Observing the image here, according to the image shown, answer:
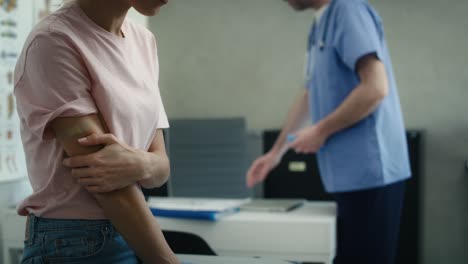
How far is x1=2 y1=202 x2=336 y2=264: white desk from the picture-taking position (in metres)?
1.74

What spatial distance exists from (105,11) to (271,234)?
101 cm

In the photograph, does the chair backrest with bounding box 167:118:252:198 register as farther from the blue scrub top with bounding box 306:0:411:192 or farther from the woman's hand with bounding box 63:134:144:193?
the woman's hand with bounding box 63:134:144:193

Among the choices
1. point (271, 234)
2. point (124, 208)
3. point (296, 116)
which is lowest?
point (271, 234)

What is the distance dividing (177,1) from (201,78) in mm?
477

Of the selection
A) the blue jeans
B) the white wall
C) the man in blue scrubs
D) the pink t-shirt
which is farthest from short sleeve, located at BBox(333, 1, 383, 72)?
the white wall

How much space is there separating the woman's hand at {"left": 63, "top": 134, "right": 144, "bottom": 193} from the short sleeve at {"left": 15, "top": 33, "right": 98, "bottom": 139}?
5 centimetres

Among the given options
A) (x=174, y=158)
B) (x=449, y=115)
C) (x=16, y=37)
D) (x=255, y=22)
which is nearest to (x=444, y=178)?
(x=449, y=115)

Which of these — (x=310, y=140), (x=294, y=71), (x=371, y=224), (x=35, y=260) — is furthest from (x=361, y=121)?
(x=294, y=71)

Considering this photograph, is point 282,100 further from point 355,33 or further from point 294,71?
point 355,33

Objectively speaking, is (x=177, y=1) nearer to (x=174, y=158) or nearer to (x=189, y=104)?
(x=189, y=104)

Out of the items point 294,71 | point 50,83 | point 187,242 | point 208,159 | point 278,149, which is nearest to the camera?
point 50,83

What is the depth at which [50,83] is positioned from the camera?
0.85m

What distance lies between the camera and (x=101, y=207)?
910 millimetres

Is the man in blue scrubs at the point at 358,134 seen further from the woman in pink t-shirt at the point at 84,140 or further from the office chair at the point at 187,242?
the woman in pink t-shirt at the point at 84,140
